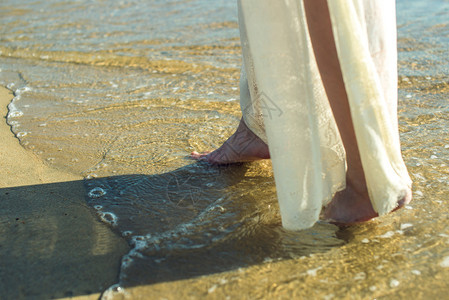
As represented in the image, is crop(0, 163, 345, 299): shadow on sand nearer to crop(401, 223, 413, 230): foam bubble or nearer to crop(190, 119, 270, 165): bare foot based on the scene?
crop(190, 119, 270, 165): bare foot

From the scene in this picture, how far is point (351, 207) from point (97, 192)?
1225 millimetres

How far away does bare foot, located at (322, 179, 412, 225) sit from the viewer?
6.40ft

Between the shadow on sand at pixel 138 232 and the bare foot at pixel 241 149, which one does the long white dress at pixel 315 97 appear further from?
the bare foot at pixel 241 149

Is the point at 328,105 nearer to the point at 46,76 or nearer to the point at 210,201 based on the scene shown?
the point at 210,201

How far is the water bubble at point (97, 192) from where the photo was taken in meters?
2.41

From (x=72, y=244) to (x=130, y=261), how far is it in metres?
0.28

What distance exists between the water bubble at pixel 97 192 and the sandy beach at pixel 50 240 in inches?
1.7

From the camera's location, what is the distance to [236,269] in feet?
5.94

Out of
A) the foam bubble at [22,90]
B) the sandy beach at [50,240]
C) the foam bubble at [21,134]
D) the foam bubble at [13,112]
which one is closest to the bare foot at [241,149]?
the sandy beach at [50,240]

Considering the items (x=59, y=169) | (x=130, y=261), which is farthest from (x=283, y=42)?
(x=59, y=169)

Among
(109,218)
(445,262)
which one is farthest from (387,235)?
(109,218)

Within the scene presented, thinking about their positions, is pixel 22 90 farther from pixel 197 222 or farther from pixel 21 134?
pixel 197 222

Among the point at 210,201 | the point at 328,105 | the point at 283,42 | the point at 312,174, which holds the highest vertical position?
the point at 283,42

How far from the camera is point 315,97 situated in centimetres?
185
